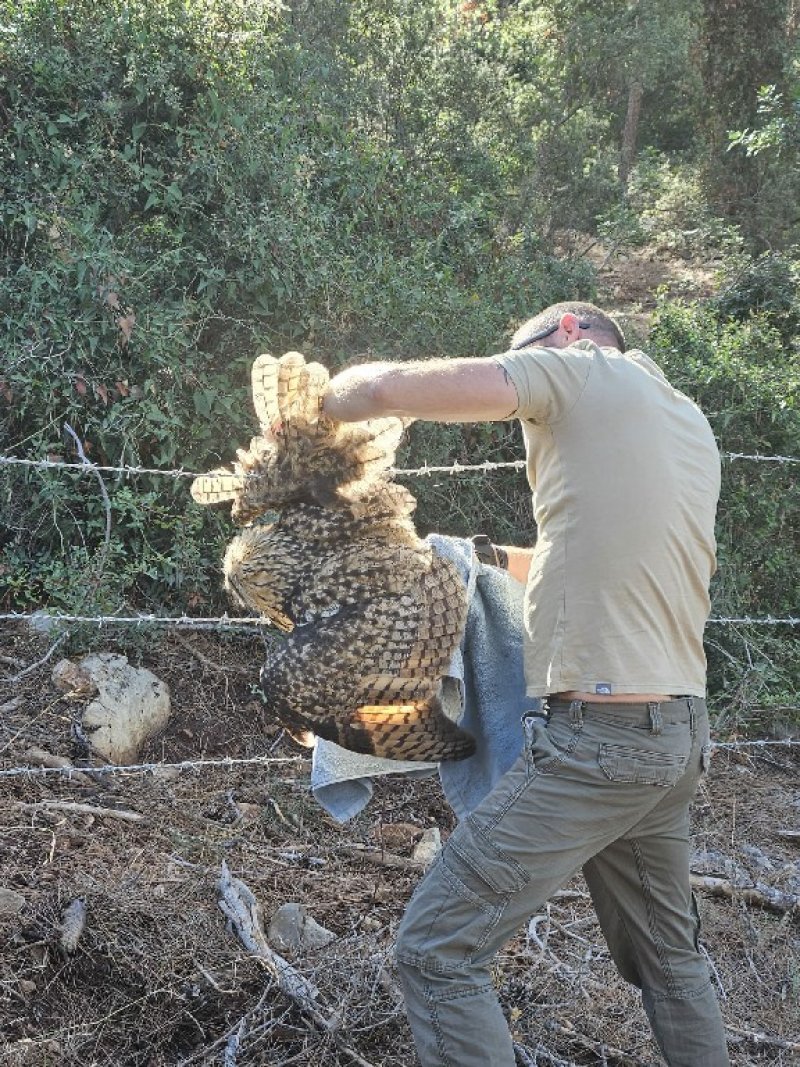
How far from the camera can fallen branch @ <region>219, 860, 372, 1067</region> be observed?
337cm

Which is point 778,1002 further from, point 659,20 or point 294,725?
point 659,20

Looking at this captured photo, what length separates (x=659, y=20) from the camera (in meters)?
13.4

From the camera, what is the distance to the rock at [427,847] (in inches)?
188

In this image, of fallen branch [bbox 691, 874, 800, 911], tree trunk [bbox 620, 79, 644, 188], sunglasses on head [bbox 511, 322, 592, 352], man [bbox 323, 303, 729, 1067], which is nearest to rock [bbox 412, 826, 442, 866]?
fallen branch [bbox 691, 874, 800, 911]

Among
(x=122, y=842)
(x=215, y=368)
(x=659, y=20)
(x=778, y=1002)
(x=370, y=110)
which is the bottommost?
(x=778, y=1002)

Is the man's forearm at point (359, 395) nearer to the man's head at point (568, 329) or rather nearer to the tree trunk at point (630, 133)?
the man's head at point (568, 329)

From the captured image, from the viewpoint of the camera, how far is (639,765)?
107 inches

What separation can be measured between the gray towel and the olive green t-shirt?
0.84 feet

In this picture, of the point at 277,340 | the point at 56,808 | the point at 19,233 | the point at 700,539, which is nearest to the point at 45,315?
the point at 19,233

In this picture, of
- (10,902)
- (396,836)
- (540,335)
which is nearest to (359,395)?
(540,335)

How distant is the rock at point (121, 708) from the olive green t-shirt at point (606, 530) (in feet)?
9.58

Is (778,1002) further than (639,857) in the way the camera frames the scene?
Yes

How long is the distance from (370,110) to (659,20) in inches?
216

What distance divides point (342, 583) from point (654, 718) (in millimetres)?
830
